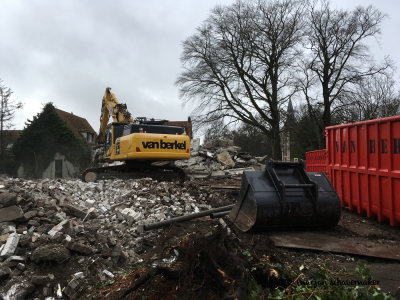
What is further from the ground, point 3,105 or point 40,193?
point 3,105

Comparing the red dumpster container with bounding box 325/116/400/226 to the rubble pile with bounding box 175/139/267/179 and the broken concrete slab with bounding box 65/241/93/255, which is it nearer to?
the broken concrete slab with bounding box 65/241/93/255

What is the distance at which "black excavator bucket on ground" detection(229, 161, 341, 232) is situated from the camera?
4.39m

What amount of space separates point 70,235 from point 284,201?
11.2 feet

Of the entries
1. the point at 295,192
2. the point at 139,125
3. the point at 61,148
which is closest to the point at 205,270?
the point at 295,192

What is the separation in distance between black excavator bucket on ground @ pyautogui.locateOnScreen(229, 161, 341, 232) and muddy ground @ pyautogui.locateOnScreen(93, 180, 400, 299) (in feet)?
0.63

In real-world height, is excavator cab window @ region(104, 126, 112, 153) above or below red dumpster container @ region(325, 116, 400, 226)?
above

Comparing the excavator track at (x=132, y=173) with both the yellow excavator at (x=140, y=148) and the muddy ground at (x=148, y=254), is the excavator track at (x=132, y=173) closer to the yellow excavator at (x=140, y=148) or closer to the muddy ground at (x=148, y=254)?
the yellow excavator at (x=140, y=148)

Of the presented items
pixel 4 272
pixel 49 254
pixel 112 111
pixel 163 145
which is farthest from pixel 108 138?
pixel 4 272

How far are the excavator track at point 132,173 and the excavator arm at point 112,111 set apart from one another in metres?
2.08

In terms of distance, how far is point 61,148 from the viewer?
1174 inches

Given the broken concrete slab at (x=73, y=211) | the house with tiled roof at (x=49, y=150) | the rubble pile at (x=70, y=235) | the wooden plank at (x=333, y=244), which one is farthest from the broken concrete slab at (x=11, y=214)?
the house with tiled roof at (x=49, y=150)

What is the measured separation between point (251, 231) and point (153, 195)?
4039mm

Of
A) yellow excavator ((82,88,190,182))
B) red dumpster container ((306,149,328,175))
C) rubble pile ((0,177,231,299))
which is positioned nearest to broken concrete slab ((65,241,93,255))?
rubble pile ((0,177,231,299))

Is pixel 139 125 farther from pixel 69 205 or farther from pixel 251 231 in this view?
pixel 251 231
